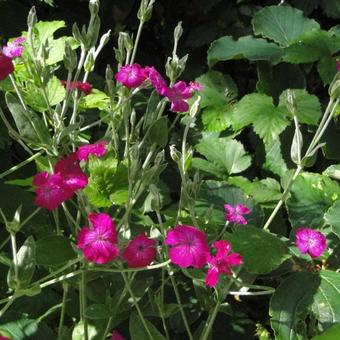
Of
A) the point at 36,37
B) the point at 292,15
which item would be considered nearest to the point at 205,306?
the point at 36,37

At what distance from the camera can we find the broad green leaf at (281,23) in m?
1.66

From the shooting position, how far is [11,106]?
978mm

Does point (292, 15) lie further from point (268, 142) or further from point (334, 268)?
point (334, 268)

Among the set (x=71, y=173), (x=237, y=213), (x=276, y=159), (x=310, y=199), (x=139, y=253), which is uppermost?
(x=71, y=173)

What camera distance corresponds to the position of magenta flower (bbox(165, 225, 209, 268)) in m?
0.89

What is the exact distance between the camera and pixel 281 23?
1.69 meters

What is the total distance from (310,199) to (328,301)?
0.83ft

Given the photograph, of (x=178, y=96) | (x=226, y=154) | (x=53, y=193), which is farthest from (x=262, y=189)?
(x=53, y=193)

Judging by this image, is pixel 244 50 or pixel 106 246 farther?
pixel 244 50

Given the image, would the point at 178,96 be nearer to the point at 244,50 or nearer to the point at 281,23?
the point at 244,50

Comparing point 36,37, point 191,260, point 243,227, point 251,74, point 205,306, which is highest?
point 36,37

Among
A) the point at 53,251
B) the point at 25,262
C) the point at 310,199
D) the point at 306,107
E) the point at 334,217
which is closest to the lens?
the point at 25,262

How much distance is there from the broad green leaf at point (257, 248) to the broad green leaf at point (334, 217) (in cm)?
9

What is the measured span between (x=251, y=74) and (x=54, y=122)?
1140 mm
